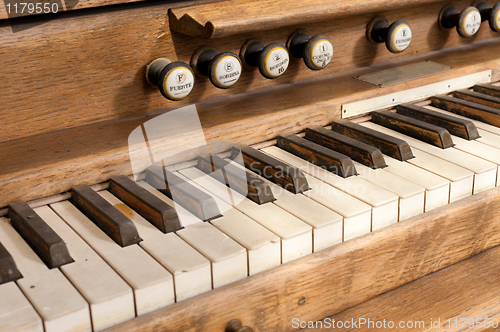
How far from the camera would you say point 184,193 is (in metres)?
1.22

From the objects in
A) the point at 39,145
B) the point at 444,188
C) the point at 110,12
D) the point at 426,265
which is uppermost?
the point at 110,12

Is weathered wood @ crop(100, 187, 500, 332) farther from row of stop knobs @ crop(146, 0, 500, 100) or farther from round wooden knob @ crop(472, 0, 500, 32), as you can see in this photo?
round wooden knob @ crop(472, 0, 500, 32)

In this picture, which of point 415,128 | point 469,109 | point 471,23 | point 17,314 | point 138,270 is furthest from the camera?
point 471,23

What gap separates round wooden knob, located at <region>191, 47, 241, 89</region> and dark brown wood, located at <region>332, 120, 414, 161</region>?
37 centimetres

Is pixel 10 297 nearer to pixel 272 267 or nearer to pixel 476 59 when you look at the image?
pixel 272 267

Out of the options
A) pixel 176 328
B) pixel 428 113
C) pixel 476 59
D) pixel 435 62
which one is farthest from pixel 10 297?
pixel 476 59

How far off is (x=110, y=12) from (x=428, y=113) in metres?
1.01

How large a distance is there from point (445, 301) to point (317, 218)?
46 centimetres

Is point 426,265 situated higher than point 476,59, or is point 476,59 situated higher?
point 476,59

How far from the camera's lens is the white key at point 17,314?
2.80 feet

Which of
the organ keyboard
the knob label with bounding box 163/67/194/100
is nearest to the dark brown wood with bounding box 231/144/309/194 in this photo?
the organ keyboard

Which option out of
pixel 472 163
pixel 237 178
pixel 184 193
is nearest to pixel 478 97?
pixel 472 163

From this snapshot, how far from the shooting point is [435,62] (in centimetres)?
195

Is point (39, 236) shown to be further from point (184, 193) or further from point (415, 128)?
point (415, 128)
